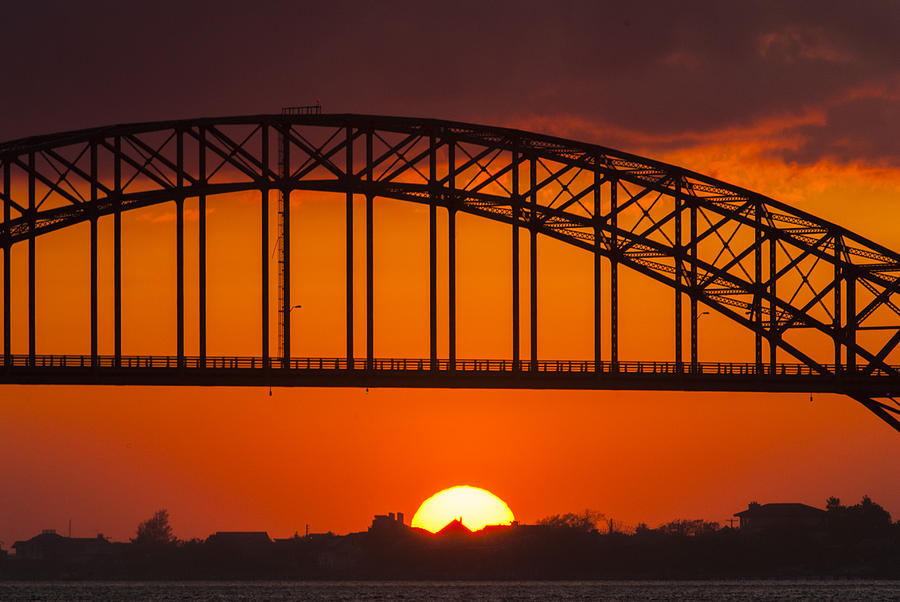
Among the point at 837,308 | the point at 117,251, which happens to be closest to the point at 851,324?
the point at 837,308

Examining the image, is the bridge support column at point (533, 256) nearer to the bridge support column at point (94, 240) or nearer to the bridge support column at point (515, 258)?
the bridge support column at point (515, 258)

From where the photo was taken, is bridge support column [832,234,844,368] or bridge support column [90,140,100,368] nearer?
bridge support column [90,140,100,368]

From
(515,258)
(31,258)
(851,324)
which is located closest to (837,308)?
(851,324)

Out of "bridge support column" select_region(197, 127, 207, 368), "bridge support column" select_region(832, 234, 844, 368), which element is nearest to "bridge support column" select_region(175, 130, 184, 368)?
"bridge support column" select_region(197, 127, 207, 368)

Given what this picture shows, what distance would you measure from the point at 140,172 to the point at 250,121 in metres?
6.25

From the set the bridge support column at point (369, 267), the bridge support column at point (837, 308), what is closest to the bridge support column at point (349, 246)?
the bridge support column at point (369, 267)

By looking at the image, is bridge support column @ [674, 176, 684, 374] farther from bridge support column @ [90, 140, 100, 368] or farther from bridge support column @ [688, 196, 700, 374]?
bridge support column @ [90, 140, 100, 368]

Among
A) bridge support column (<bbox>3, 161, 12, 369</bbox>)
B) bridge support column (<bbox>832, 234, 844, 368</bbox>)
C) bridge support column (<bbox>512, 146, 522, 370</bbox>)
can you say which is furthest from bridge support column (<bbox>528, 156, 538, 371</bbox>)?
bridge support column (<bbox>3, 161, 12, 369</bbox>)

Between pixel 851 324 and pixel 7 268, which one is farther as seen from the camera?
pixel 851 324

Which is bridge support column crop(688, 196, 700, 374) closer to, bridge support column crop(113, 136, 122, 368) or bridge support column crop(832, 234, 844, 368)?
bridge support column crop(832, 234, 844, 368)

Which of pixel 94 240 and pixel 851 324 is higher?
pixel 94 240

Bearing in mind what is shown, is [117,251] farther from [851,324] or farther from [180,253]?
[851,324]

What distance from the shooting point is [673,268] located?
95.4 metres

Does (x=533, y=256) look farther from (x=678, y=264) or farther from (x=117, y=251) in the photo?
(x=117, y=251)
